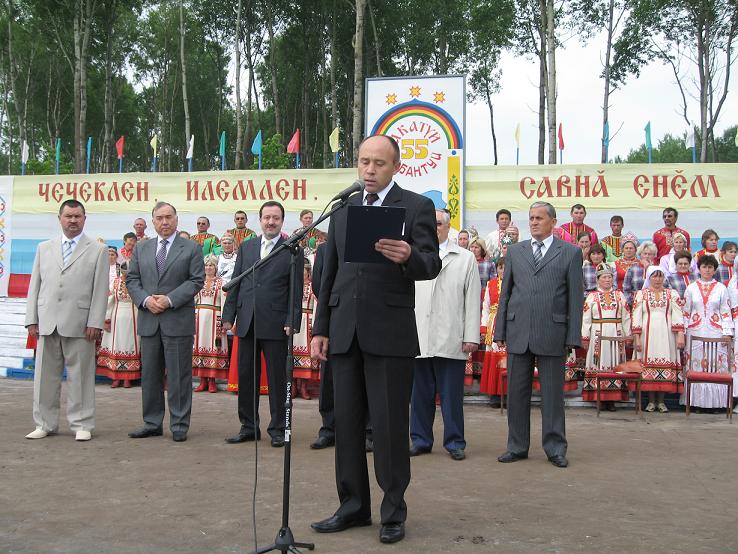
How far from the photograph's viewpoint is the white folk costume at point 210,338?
9547 millimetres

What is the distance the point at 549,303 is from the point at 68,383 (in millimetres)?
3985

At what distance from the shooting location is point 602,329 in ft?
28.4

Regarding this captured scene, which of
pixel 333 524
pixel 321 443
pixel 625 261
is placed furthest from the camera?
pixel 625 261

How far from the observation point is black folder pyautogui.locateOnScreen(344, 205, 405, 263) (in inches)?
133

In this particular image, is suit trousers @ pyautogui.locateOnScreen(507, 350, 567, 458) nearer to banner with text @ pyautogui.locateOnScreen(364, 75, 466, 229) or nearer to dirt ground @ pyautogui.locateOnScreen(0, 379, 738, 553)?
dirt ground @ pyautogui.locateOnScreen(0, 379, 738, 553)

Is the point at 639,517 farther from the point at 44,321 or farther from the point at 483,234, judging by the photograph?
the point at 483,234

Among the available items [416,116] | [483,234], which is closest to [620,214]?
[483,234]

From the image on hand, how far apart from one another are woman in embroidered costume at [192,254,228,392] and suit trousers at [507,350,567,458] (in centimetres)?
461

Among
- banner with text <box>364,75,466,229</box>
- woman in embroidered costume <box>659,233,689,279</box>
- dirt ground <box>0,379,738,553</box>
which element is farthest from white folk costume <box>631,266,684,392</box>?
banner with text <box>364,75,466,229</box>

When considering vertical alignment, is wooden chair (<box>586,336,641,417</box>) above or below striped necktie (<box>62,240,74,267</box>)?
below

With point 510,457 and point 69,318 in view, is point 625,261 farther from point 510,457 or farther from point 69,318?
point 69,318

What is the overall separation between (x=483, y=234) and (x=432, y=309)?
16.6 feet

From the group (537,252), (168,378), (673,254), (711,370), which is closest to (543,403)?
(537,252)

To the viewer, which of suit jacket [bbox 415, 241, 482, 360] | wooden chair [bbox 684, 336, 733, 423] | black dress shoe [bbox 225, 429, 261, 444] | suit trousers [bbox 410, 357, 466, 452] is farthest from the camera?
wooden chair [bbox 684, 336, 733, 423]
